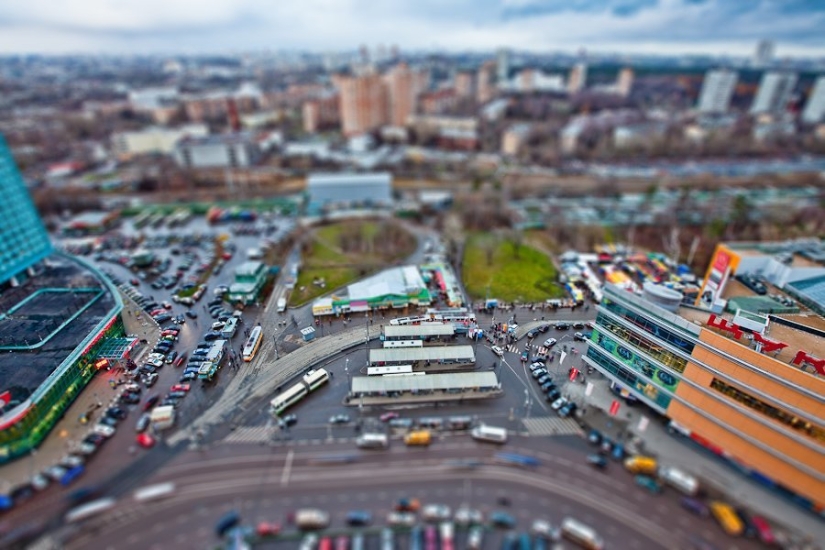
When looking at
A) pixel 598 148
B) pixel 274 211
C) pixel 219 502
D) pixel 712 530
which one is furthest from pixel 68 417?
pixel 598 148

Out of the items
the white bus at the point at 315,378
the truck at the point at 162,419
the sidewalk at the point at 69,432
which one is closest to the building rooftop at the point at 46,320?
the sidewalk at the point at 69,432

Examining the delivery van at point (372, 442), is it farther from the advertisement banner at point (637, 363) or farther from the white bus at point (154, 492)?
the advertisement banner at point (637, 363)

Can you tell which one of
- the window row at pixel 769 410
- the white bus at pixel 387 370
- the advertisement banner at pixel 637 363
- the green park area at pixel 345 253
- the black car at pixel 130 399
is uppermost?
the window row at pixel 769 410

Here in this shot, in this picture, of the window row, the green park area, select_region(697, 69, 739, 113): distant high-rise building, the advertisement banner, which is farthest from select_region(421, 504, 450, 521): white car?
select_region(697, 69, 739, 113): distant high-rise building

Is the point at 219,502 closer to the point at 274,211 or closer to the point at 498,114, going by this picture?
the point at 274,211

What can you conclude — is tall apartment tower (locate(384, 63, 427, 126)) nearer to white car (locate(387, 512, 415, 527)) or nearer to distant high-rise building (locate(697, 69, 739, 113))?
distant high-rise building (locate(697, 69, 739, 113))

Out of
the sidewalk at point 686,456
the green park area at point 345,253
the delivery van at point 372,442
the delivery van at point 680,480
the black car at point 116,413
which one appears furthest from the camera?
the green park area at point 345,253
